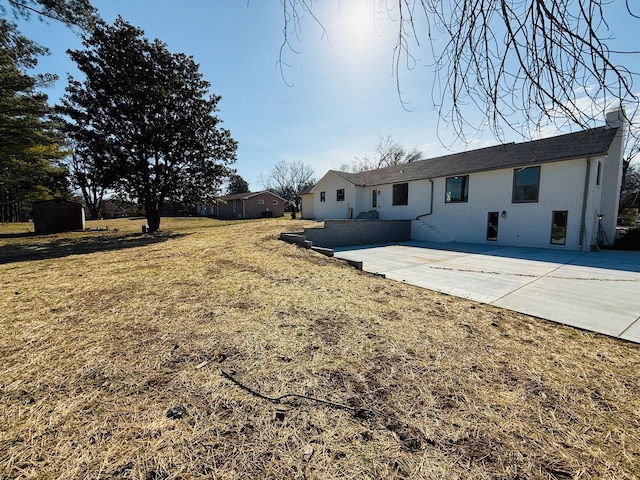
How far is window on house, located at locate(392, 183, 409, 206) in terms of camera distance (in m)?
16.3

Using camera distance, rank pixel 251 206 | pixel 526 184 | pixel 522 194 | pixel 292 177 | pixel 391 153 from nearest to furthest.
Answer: pixel 526 184 → pixel 522 194 → pixel 251 206 → pixel 391 153 → pixel 292 177

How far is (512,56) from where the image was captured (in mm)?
1709

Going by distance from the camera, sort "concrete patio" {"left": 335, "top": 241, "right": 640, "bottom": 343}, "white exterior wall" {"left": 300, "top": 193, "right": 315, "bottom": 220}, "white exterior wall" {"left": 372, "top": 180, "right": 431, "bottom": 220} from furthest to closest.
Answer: "white exterior wall" {"left": 300, "top": 193, "right": 315, "bottom": 220} < "white exterior wall" {"left": 372, "top": 180, "right": 431, "bottom": 220} < "concrete patio" {"left": 335, "top": 241, "right": 640, "bottom": 343}

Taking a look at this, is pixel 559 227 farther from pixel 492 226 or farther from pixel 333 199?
pixel 333 199

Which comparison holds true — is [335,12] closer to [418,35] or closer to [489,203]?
[418,35]

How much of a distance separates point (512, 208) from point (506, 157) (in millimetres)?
2498

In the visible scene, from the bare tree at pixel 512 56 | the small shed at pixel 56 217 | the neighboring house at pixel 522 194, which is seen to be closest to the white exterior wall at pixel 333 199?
the neighboring house at pixel 522 194

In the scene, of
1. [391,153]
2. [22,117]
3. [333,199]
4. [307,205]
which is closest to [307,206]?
[307,205]

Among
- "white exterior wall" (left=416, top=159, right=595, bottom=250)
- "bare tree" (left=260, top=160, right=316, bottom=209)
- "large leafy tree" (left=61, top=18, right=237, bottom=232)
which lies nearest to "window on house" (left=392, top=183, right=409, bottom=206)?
"white exterior wall" (left=416, top=159, right=595, bottom=250)

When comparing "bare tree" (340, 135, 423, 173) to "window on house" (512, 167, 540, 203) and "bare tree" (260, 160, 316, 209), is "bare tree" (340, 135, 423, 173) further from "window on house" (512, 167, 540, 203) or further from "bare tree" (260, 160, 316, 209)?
"window on house" (512, 167, 540, 203)

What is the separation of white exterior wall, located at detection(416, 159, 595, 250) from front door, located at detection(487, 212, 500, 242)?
0.13 m

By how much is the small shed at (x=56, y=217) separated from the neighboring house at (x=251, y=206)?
48.2ft

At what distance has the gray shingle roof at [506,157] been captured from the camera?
408 inches

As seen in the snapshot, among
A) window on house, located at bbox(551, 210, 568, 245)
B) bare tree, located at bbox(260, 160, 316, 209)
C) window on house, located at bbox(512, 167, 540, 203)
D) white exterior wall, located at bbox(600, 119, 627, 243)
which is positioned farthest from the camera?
bare tree, located at bbox(260, 160, 316, 209)
